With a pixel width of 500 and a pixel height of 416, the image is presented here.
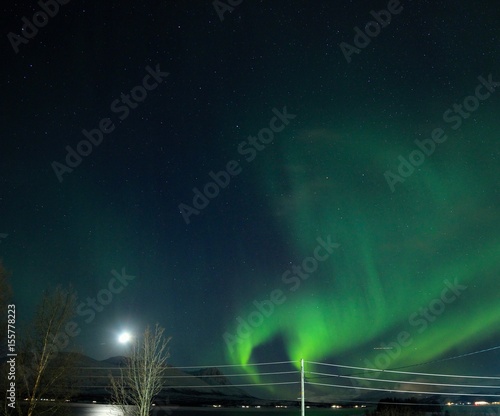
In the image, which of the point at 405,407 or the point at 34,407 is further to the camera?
the point at 405,407

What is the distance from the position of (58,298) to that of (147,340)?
8.95 m

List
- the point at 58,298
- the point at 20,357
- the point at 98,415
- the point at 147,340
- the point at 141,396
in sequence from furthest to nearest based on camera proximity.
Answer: the point at 98,415 → the point at 147,340 → the point at 141,396 → the point at 58,298 → the point at 20,357

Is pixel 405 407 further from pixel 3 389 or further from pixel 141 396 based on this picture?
pixel 3 389

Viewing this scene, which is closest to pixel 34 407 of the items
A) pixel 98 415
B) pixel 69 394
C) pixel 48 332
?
pixel 69 394

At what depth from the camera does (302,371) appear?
34.6 m

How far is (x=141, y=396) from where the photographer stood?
39.7 m

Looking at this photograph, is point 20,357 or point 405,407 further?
point 405,407

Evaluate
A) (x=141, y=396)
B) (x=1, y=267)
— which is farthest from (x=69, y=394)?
→ (x=1, y=267)

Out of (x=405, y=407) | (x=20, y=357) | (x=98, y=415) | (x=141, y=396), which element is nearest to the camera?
(x=20, y=357)

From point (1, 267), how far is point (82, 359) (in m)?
9.39

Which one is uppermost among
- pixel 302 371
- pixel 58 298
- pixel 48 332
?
pixel 58 298

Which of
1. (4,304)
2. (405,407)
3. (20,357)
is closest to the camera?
(4,304)

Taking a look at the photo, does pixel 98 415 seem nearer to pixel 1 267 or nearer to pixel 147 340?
pixel 147 340

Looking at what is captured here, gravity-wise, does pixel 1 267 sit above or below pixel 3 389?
above
